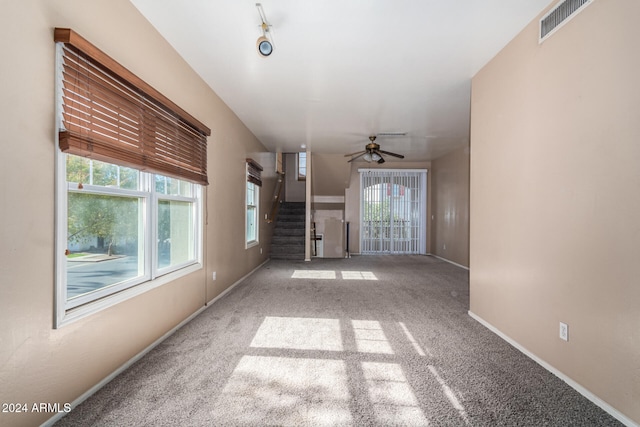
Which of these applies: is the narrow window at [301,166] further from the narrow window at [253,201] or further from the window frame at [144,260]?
the window frame at [144,260]

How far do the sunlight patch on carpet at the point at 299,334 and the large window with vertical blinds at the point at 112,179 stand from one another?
1015 mm

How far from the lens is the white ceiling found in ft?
7.30

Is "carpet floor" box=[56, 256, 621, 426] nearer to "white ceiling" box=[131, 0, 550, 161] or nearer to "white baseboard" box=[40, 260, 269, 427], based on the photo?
"white baseboard" box=[40, 260, 269, 427]

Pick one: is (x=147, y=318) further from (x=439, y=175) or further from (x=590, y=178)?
(x=439, y=175)

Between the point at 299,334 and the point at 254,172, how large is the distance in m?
3.60

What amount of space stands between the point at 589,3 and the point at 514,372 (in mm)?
2475

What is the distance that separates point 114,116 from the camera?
198cm

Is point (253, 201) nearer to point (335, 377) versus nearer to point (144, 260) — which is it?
point (144, 260)

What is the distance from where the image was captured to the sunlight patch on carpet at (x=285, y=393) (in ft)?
5.43

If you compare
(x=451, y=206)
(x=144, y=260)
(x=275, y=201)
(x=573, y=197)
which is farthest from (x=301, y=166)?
(x=573, y=197)

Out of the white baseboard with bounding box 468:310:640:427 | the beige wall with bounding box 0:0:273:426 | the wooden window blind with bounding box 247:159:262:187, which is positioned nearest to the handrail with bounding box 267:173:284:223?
the wooden window blind with bounding box 247:159:262:187

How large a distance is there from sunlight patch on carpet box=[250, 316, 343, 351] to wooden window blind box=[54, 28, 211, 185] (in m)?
1.68

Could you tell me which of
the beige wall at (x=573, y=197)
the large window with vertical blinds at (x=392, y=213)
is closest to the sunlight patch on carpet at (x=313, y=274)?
the beige wall at (x=573, y=197)

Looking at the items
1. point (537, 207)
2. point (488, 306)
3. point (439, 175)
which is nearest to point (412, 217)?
point (439, 175)
